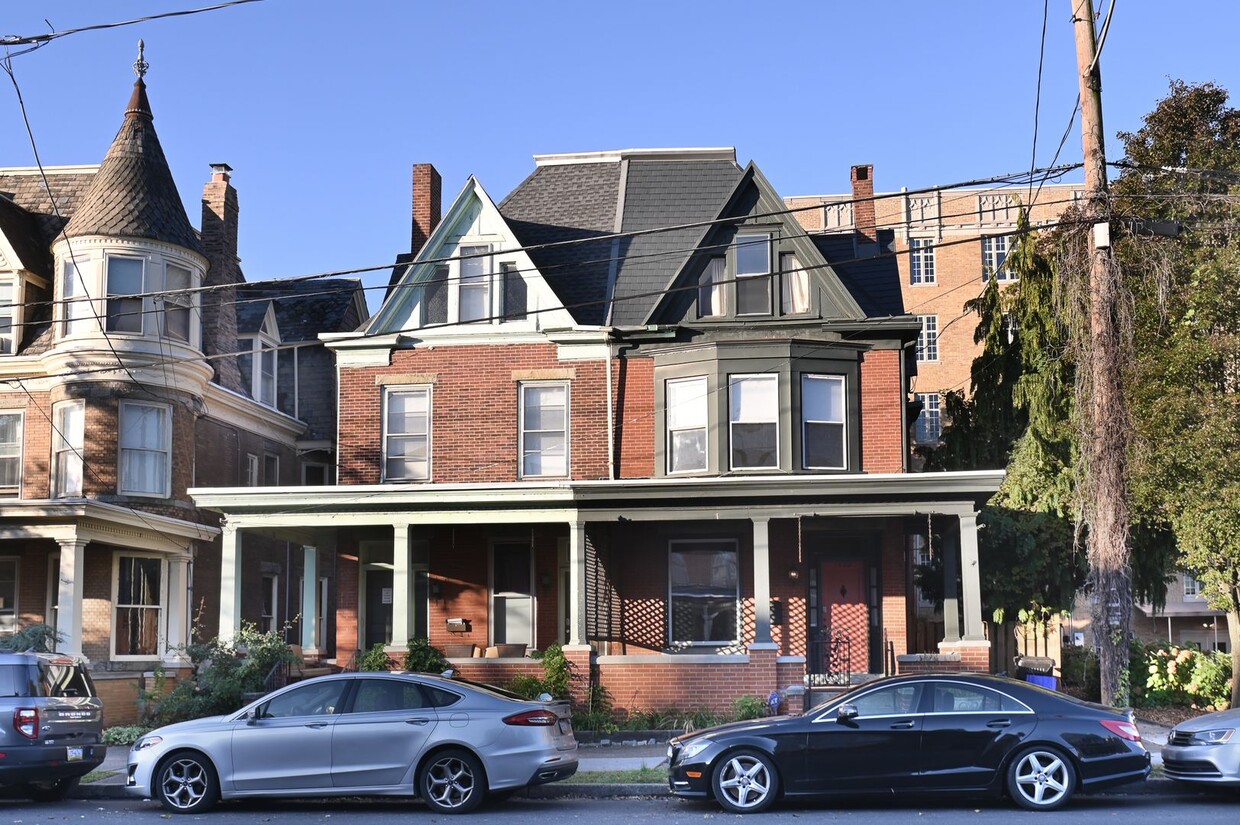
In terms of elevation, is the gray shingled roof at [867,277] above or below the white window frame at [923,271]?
below

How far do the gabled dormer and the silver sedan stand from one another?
38.9ft

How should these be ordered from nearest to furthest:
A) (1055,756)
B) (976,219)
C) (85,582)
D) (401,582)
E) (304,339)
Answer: (1055,756), (401,582), (85,582), (304,339), (976,219)

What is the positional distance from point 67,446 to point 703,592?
13.1 metres

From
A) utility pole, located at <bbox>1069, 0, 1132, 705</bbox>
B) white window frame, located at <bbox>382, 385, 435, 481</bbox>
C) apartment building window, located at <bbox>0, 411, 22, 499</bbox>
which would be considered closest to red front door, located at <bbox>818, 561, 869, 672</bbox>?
utility pole, located at <bbox>1069, 0, 1132, 705</bbox>

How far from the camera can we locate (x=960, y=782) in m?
13.4

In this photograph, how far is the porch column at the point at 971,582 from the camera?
2139 centimetres

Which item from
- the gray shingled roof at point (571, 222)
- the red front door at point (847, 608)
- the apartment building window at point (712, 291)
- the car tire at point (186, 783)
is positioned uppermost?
the gray shingled roof at point (571, 222)

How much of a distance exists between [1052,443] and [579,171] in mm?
11246

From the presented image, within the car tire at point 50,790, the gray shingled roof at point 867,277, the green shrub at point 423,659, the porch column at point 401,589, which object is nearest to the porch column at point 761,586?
the gray shingled roof at point 867,277

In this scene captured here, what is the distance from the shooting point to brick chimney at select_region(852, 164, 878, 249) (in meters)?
27.2

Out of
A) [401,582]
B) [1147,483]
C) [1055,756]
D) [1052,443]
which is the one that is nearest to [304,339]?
[401,582]

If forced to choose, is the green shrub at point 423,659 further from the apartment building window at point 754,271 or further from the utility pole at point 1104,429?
the utility pole at point 1104,429

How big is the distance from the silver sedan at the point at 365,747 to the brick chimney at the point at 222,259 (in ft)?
56.7

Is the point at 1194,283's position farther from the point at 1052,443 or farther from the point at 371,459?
the point at 371,459
